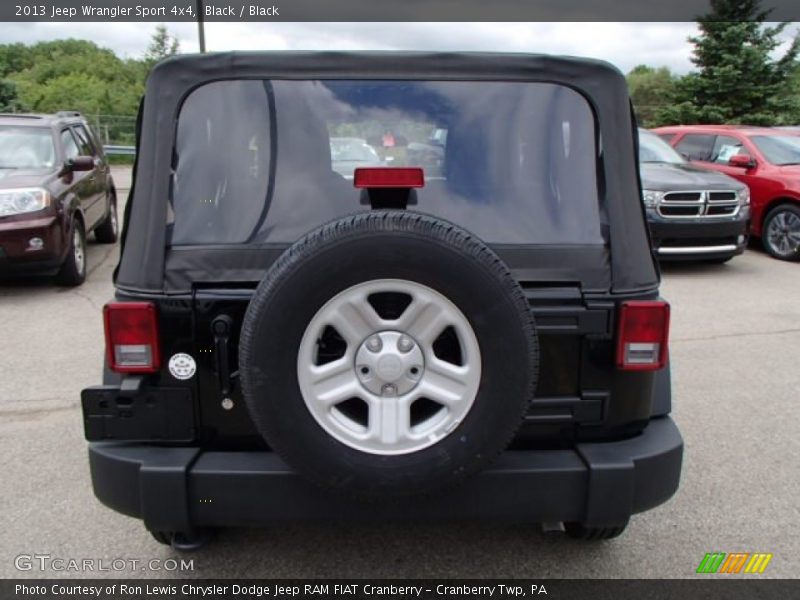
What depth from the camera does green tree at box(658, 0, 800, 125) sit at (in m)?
22.5

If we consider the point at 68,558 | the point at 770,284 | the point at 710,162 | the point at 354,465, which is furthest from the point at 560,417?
the point at 710,162

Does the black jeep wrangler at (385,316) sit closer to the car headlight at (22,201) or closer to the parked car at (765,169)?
the car headlight at (22,201)

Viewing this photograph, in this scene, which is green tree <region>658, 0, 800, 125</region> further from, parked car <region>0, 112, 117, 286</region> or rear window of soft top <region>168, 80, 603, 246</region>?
rear window of soft top <region>168, 80, 603, 246</region>

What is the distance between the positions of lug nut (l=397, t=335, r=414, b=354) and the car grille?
292 inches

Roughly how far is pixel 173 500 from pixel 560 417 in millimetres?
1320

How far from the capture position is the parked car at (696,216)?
8.76 meters

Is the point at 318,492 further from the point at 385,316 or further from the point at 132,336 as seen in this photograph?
the point at 132,336

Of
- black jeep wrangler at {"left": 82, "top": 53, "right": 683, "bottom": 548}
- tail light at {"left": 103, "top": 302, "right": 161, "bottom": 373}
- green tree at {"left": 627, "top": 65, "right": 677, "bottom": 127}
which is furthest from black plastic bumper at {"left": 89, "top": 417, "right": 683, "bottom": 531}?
green tree at {"left": 627, "top": 65, "right": 677, "bottom": 127}

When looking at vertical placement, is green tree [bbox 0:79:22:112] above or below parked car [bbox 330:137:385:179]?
above

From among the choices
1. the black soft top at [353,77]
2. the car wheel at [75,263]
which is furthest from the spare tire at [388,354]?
the car wheel at [75,263]

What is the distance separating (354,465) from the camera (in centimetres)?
214

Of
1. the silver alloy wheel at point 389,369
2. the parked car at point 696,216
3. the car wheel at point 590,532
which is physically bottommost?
the car wheel at point 590,532

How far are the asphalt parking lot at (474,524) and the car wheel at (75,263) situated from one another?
6.29 ft

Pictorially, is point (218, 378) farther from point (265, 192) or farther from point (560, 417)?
point (560, 417)
